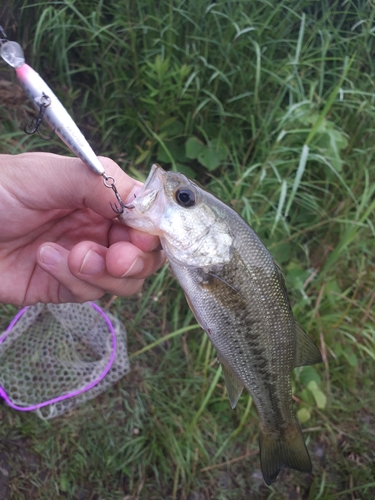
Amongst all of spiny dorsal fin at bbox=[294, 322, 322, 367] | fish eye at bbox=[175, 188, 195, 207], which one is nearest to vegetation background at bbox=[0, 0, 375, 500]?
spiny dorsal fin at bbox=[294, 322, 322, 367]

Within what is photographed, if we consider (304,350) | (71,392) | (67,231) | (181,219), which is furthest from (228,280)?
(71,392)

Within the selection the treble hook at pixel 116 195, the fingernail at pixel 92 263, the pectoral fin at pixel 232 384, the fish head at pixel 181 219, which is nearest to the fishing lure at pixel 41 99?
the treble hook at pixel 116 195

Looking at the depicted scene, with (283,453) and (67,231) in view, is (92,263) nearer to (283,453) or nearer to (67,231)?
(67,231)

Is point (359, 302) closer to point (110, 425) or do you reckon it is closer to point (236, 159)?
point (236, 159)

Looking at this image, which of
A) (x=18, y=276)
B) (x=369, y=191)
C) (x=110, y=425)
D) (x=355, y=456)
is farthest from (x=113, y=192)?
(x=355, y=456)

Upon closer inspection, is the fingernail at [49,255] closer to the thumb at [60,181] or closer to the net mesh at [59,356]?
the thumb at [60,181]

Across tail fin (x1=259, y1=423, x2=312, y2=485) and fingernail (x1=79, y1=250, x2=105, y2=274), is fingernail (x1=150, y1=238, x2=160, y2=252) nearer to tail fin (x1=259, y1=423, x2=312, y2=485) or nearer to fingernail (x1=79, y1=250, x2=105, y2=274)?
fingernail (x1=79, y1=250, x2=105, y2=274)
